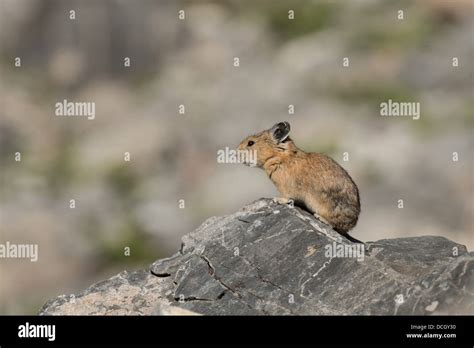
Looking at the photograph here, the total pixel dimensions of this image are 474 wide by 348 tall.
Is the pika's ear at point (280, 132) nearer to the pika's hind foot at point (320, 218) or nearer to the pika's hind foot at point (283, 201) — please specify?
the pika's hind foot at point (283, 201)

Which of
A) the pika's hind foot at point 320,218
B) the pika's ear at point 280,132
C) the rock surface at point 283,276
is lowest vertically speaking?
the rock surface at point 283,276

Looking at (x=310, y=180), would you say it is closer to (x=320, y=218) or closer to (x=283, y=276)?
(x=320, y=218)

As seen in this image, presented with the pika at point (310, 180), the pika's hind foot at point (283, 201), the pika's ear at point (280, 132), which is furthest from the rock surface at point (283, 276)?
the pika's ear at point (280, 132)

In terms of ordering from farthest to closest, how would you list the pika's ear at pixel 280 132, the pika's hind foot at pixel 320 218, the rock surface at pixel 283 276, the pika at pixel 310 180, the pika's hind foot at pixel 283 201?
the pika's ear at pixel 280 132 → the pika at pixel 310 180 → the pika's hind foot at pixel 320 218 → the pika's hind foot at pixel 283 201 → the rock surface at pixel 283 276

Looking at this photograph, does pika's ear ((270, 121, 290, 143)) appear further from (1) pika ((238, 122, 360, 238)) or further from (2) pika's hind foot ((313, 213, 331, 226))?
(2) pika's hind foot ((313, 213, 331, 226))

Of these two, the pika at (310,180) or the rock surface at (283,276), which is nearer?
the rock surface at (283,276)

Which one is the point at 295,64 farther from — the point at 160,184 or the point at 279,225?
the point at 279,225

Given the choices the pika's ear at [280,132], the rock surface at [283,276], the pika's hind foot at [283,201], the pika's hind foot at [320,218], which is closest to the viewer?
the rock surface at [283,276]
